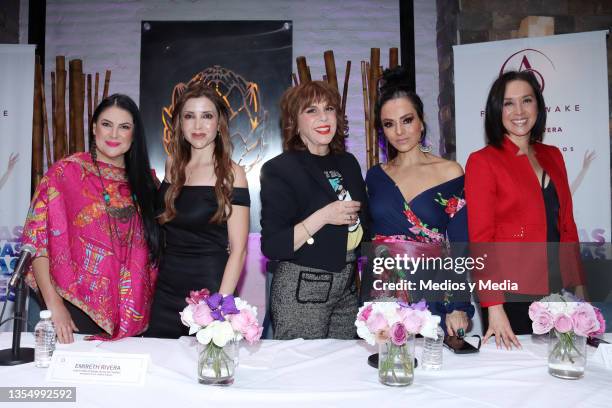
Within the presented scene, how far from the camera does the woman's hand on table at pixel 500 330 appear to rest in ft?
5.71

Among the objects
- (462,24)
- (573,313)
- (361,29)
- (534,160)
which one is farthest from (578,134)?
(573,313)

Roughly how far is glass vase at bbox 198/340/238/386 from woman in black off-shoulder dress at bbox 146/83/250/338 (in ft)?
2.35

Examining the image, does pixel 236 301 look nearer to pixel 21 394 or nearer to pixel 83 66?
pixel 21 394

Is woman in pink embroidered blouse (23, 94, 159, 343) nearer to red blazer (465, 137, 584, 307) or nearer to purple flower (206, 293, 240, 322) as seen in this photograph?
purple flower (206, 293, 240, 322)

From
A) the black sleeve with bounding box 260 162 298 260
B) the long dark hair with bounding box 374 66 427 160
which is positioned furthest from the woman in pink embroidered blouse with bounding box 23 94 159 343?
the long dark hair with bounding box 374 66 427 160

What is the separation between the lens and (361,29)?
13.2ft

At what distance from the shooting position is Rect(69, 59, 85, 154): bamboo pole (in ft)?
12.5

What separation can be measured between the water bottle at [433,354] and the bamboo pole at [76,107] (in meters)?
3.23

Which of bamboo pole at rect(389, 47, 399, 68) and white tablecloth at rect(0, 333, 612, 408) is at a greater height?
bamboo pole at rect(389, 47, 399, 68)

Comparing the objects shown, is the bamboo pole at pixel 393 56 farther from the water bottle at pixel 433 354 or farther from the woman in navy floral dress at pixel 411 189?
the water bottle at pixel 433 354

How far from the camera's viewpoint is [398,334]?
132 centimetres

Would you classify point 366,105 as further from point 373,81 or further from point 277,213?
point 277,213

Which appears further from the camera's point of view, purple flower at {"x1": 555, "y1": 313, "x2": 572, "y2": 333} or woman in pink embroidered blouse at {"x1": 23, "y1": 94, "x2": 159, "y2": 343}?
woman in pink embroidered blouse at {"x1": 23, "y1": 94, "x2": 159, "y2": 343}

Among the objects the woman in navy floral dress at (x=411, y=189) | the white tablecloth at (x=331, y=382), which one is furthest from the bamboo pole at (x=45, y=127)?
the woman in navy floral dress at (x=411, y=189)
